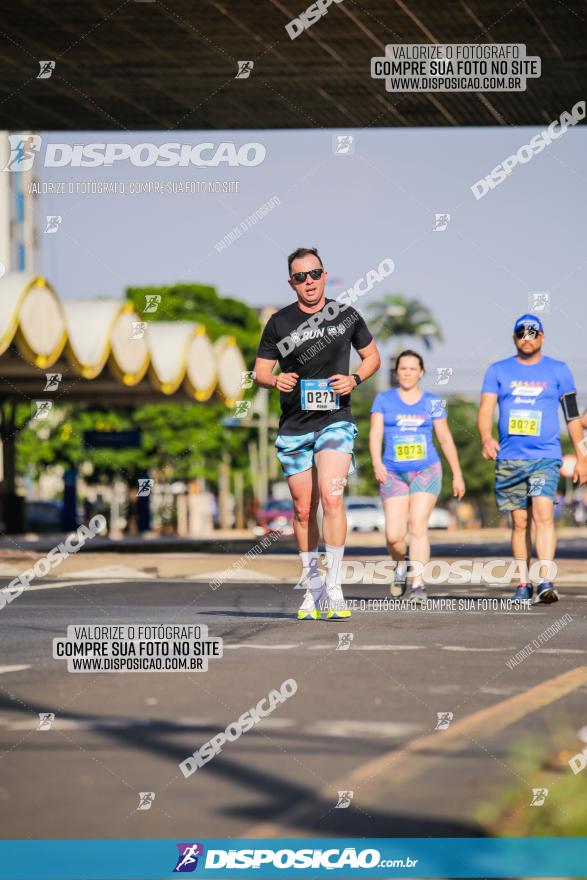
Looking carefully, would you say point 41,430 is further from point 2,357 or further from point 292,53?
point 292,53

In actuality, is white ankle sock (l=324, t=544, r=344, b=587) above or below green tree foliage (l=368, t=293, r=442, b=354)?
below

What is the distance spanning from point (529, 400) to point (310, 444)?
2.52 m

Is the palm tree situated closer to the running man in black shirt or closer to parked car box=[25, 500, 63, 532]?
parked car box=[25, 500, 63, 532]

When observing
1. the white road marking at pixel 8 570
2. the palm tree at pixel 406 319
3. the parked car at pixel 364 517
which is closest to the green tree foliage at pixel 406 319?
the palm tree at pixel 406 319

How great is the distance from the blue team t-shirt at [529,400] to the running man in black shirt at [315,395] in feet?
6.92

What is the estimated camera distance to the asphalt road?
400cm

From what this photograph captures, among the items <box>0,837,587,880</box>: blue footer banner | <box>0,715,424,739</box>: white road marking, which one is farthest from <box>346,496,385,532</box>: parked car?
<box>0,837,587,880</box>: blue footer banner

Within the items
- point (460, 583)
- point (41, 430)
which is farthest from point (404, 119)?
point (41, 430)

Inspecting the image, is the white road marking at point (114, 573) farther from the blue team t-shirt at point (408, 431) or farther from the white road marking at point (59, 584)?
the blue team t-shirt at point (408, 431)

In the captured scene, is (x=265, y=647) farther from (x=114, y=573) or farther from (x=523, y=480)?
(x=114, y=573)

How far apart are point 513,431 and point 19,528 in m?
36.0

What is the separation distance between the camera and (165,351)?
1689 inches

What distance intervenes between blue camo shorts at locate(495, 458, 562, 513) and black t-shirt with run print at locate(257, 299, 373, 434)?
2.32m

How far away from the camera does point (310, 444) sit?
9.43m
